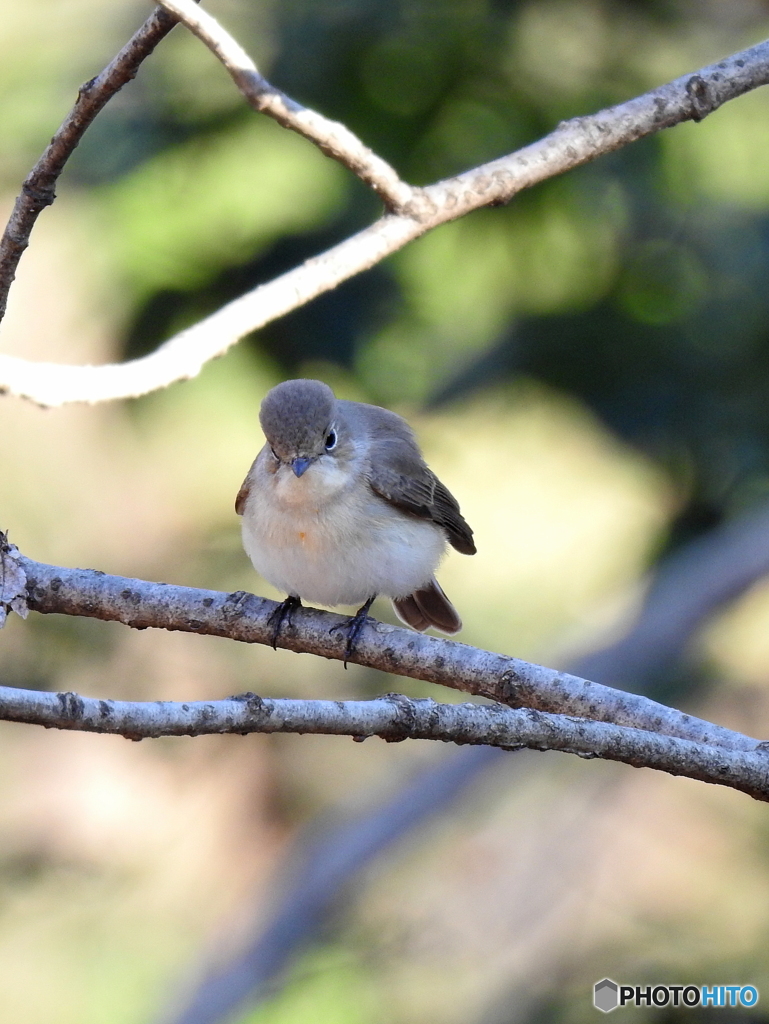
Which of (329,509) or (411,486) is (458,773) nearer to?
(411,486)

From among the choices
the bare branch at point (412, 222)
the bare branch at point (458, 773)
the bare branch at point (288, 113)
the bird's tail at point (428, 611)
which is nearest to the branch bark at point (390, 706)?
the bare branch at point (412, 222)

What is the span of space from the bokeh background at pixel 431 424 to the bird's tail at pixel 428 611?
1334 mm

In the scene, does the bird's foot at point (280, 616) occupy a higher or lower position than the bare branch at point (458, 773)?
lower

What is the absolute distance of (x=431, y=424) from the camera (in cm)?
669

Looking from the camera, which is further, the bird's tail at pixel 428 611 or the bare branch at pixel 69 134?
the bird's tail at pixel 428 611

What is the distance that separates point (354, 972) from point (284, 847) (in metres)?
2.57

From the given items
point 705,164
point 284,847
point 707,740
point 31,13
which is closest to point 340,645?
point 707,740

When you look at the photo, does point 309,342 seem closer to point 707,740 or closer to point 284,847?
point 707,740

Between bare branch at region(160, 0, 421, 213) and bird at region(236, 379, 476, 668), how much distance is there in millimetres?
1180

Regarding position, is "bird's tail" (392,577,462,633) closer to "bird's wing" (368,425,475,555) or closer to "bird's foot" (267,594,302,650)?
"bird's wing" (368,425,475,555)

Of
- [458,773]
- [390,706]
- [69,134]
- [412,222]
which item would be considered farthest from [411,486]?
[458,773]

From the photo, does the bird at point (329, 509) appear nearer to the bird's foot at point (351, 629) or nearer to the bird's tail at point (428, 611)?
the bird's foot at point (351, 629)

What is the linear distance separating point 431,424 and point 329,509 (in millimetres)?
2690

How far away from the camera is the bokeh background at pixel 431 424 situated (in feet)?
19.2
